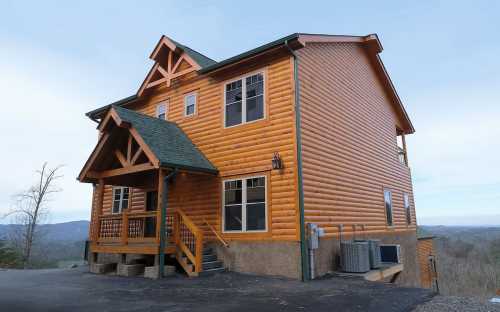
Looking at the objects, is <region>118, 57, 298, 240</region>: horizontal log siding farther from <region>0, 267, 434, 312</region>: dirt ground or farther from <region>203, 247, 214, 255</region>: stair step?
<region>0, 267, 434, 312</region>: dirt ground

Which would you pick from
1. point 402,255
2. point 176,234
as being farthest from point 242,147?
point 402,255

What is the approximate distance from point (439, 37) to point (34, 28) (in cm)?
2183

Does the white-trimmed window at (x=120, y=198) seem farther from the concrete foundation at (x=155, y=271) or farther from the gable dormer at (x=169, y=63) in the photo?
the concrete foundation at (x=155, y=271)

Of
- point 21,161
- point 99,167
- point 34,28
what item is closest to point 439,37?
point 99,167

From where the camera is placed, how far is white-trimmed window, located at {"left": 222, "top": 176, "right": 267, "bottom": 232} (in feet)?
34.2

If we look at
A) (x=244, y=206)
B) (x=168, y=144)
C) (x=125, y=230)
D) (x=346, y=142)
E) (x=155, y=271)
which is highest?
(x=346, y=142)

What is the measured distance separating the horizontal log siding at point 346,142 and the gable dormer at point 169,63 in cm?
487

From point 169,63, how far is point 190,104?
7.86 feet

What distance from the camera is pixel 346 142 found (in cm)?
1317

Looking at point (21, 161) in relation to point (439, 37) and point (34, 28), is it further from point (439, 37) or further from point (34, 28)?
point (439, 37)

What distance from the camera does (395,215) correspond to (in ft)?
55.3

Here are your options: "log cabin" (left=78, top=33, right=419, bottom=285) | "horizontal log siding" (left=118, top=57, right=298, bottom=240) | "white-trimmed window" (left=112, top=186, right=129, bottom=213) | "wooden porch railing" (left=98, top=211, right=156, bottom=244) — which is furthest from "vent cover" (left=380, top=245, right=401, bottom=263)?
"white-trimmed window" (left=112, top=186, right=129, bottom=213)

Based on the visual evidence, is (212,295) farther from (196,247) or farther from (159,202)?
(159,202)


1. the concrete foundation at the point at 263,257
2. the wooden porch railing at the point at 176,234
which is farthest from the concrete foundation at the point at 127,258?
the concrete foundation at the point at 263,257
